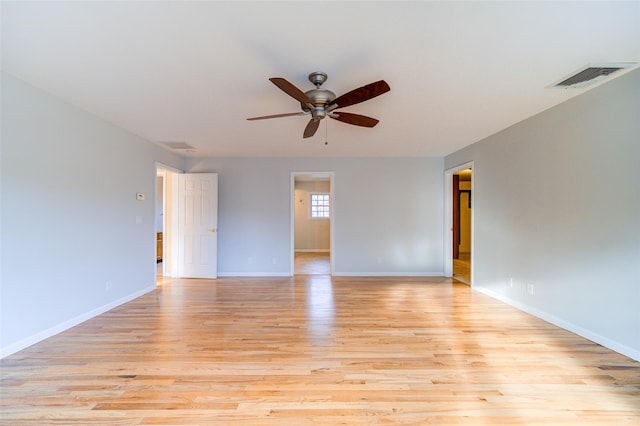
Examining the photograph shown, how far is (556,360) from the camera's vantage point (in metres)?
2.33

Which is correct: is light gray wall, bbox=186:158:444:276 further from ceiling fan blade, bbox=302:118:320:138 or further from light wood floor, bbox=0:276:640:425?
ceiling fan blade, bbox=302:118:320:138

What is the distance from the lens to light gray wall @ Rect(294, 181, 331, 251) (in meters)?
9.69

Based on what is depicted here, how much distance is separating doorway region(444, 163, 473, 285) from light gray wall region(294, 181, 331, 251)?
4167 mm

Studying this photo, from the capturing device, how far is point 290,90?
6.57ft

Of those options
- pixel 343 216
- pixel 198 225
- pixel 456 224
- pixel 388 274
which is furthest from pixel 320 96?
pixel 456 224

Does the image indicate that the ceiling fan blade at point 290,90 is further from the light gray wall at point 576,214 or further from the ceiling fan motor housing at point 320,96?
the light gray wall at point 576,214

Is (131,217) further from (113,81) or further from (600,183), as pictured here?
(600,183)

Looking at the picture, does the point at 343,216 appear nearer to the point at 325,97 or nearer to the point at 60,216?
the point at 325,97

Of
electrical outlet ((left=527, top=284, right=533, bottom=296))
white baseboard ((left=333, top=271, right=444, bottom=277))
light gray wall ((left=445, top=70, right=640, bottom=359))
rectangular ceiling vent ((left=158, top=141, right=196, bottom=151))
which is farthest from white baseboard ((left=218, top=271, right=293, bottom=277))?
electrical outlet ((left=527, top=284, right=533, bottom=296))

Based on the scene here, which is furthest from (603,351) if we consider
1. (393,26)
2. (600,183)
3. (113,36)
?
(113,36)

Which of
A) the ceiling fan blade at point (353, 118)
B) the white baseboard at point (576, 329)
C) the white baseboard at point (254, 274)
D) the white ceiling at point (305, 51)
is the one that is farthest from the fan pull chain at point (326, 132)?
the white baseboard at point (576, 329)

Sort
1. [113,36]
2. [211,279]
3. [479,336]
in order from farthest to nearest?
1. [211,279]
2. [479,336]
3. [113,36]

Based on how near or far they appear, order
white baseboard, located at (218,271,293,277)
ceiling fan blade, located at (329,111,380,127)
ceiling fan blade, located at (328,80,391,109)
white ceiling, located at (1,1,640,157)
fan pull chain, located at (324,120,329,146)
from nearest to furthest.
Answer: white ceiling, located at (1,1,640,157) → ceiling fan blade, located at (328,80,391,109) → ceiling fan blade, located at (329,111,380,127) → fan pull chain, located at (324,120,329,146) → white baseboard, located at (218,271,293,277)

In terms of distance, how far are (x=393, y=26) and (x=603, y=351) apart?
126 inches
